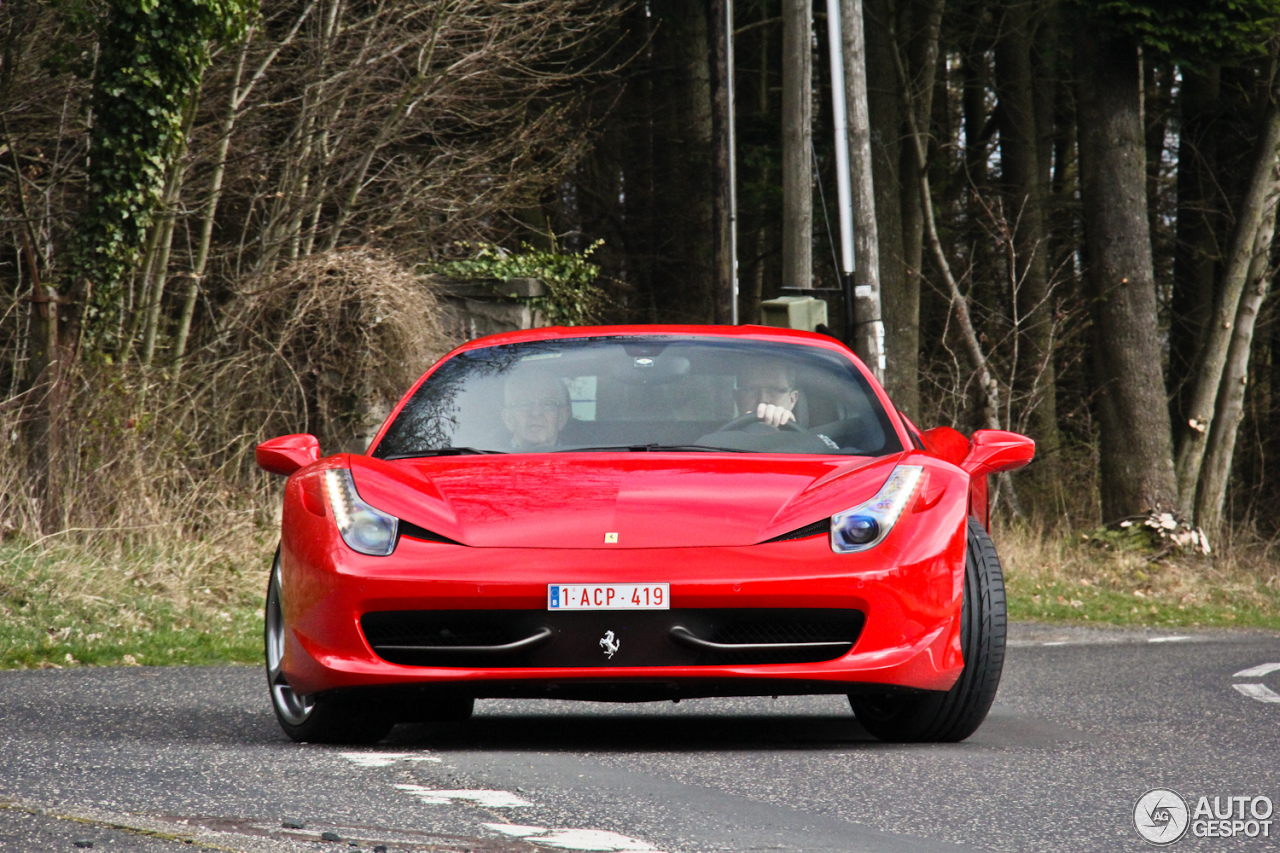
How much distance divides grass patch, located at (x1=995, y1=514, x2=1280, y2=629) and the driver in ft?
28.5

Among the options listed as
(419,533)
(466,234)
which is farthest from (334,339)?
(419,533)

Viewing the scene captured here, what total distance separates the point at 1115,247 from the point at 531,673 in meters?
15.5

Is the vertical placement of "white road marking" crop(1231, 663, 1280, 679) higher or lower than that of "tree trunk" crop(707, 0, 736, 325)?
lower

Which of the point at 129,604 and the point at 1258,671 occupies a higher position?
the point at 129,604

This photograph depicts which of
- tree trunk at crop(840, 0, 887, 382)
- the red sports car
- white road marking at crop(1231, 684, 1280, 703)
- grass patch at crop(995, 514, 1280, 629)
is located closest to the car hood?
the red sports car

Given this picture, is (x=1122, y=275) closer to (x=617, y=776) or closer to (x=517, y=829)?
(x=617, y=776)

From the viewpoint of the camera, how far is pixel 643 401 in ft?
21.8

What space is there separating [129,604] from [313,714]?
19.6ft

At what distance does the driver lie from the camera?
6.64 metres

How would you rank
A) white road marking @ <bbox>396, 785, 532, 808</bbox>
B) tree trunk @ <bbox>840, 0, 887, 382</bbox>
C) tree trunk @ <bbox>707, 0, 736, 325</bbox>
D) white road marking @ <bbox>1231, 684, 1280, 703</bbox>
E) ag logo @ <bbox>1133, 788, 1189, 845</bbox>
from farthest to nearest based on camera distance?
1. tree trunk @ <bbox>707, 0, 736, 325</bbox>
2. tree trunk @ <bbox>840, 0, 887, 382</bbox>
3. white road marking @ <bbox>1231, 684, 1280, 703</bbox>
4. white road marking @ <bbox>396, 785, 532, 808</bbox>
5. ag logo @ <bbox>1133, 788, 1189, 845</bbox>

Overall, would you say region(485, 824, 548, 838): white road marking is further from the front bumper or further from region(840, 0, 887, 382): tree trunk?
region(840, 0, 887, 382): tree trunk

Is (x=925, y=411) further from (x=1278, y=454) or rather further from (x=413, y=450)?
(x=413, y=450)

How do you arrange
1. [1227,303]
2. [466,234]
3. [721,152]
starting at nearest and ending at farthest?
[466,234] → [1227,303] → [721,152]

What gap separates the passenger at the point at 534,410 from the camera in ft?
21.2
